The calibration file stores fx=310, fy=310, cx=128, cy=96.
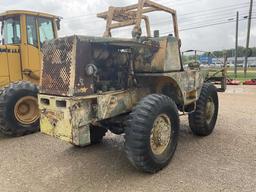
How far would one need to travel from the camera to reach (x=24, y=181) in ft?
14.0

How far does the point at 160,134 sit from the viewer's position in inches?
176

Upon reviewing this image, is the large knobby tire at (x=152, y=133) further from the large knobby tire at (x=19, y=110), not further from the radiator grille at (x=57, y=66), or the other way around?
the large knobby tire at (x=19, y=110)

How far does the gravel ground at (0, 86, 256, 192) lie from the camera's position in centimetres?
404

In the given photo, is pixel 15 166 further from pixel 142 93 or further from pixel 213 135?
pixel 213 135

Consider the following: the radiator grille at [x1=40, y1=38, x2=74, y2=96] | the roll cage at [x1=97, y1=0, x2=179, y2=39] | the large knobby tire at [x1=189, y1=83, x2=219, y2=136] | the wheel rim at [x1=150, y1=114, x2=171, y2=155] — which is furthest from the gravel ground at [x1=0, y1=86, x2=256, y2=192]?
the roll cage at [x1=97, y1=0, x2=179, y2=39]

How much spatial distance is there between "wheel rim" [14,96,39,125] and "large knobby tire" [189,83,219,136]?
335 cm

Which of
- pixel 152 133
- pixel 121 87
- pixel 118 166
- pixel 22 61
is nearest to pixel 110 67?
pixel 121 87

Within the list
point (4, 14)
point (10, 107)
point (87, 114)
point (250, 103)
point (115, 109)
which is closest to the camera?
point (87, 114)

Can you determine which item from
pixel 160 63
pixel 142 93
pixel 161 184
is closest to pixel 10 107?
pixel 142 93

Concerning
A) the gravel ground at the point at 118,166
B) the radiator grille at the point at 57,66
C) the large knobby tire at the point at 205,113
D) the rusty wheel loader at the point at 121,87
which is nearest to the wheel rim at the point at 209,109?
the large knobby tire at the point at 205,113

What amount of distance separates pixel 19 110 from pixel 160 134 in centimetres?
352

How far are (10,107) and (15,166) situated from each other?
179cm

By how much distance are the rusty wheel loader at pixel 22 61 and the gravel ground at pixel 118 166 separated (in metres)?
0.40

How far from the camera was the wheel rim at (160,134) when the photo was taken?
174 inches
